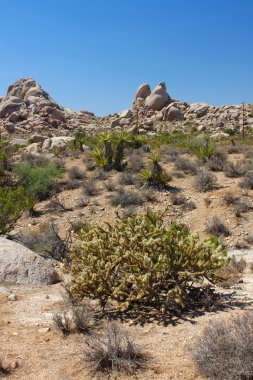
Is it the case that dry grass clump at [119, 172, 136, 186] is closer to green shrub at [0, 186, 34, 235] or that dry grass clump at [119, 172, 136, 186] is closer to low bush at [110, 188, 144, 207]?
low bush at [110, 188, 144, 207]

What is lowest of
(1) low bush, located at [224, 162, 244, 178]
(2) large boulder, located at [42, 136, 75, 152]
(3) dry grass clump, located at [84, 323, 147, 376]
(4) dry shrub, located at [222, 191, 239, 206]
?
(3) dry grass clump, located at [84, 323, 147, 376]

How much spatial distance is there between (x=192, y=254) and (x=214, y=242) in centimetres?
70

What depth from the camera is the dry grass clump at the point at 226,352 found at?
3.48 m

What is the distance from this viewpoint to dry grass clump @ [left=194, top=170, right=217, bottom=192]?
16250mm

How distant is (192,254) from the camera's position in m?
5.61

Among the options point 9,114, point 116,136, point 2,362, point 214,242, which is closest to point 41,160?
point 116,136

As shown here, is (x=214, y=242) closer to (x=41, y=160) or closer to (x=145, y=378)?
(x=145, y=378)

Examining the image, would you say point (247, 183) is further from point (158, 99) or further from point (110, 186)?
point (158, 99)

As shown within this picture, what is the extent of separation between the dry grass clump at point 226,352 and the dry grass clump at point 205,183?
485 inches

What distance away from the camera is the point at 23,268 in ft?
23.6

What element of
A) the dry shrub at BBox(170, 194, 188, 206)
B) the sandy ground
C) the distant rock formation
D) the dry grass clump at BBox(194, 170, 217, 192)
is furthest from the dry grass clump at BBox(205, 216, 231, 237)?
the distant rock formation

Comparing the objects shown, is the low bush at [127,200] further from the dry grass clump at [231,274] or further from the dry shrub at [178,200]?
the dry grass clump at [231,274]

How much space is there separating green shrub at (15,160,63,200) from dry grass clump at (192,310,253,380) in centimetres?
1385

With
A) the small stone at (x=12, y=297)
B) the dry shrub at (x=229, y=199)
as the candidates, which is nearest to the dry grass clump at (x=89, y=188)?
the dry shrub at (x=229, y=199)
